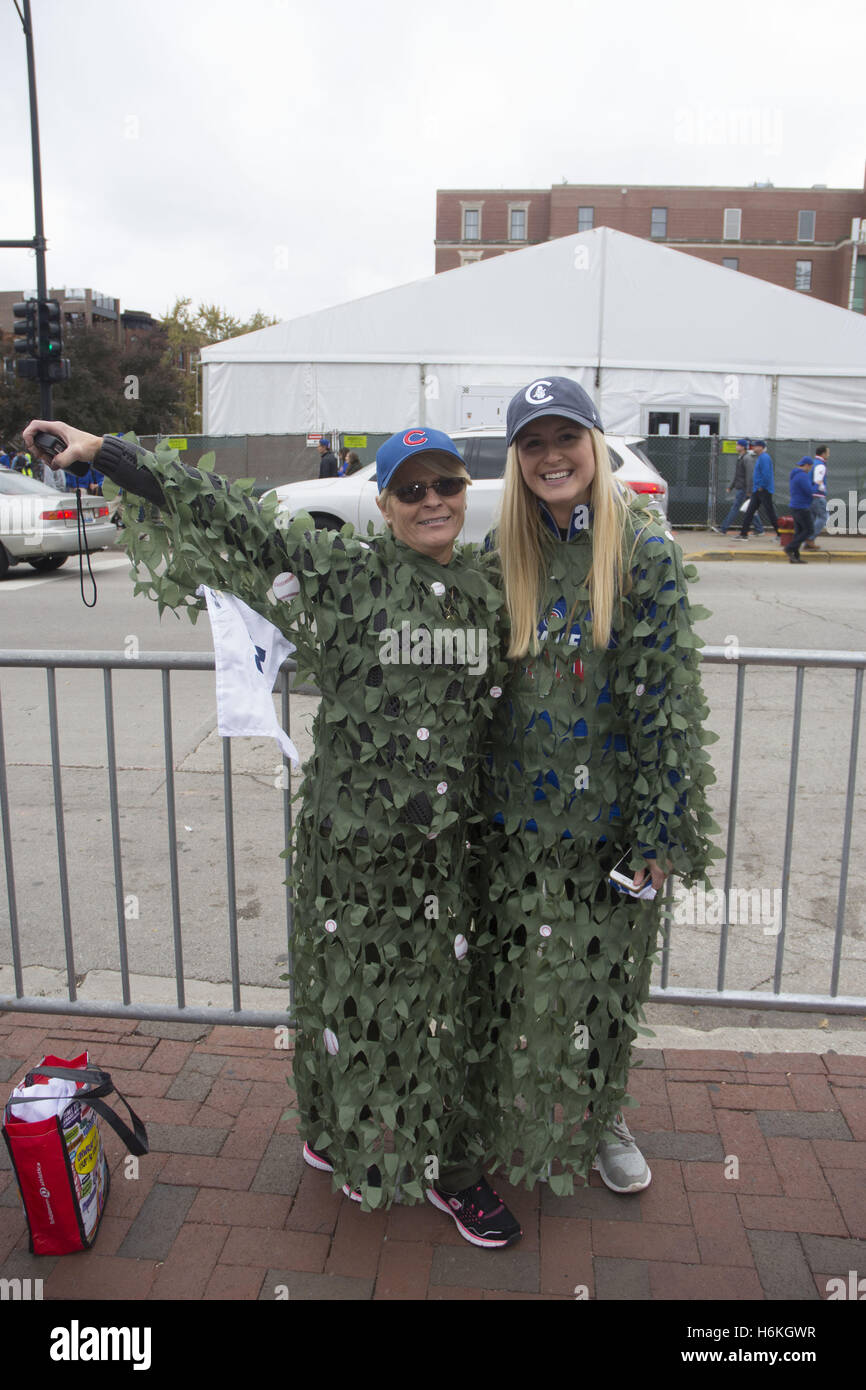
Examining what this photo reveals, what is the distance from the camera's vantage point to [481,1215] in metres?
2.34

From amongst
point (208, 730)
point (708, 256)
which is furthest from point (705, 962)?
point (708, 256)

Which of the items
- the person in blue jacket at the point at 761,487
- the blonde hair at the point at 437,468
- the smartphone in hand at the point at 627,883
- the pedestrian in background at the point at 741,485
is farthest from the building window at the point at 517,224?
the smartphone in hand at the point at 627,883

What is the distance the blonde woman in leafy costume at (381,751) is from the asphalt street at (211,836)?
0.85 meters

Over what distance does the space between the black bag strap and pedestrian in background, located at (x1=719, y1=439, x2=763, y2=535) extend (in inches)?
697

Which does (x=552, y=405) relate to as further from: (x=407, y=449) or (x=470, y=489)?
(x=470, y=489)

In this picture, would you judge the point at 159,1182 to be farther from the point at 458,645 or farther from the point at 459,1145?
the point at 458,645

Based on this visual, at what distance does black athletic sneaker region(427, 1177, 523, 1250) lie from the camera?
2314 millimetres

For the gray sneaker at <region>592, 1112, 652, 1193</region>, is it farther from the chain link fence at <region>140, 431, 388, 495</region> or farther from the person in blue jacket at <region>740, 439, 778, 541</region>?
the chain link fence at <region>140, 431, 388, 495</region>

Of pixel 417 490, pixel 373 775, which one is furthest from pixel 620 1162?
pixel 417 490

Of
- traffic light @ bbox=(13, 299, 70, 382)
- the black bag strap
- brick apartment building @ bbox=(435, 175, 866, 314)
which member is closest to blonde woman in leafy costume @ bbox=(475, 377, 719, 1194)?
the black bag strap

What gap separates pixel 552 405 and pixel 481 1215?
5.96ft

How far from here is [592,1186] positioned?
2531mm

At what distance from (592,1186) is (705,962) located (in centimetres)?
128

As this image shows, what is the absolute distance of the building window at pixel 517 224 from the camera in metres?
61.5
